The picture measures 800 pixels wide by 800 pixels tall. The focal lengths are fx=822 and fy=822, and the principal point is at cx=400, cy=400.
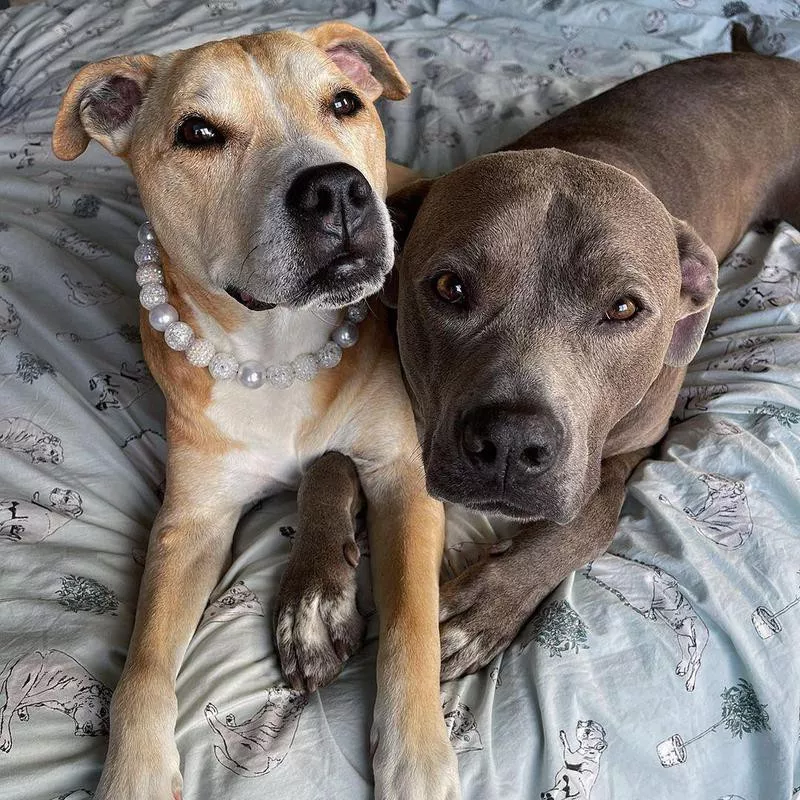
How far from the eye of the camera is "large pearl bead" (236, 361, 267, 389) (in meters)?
2.19

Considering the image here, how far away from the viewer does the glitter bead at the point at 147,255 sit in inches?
86.7

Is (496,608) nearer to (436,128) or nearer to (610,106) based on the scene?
(610,106)

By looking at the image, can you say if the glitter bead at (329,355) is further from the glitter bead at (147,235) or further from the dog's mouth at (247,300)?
the glitter bead at (147,235)

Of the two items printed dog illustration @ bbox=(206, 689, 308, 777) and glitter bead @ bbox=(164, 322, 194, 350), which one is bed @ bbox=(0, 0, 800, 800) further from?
glitter bead @ bbox=(164, 322, 194, 350)

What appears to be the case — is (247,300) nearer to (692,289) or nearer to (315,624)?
(315,624)

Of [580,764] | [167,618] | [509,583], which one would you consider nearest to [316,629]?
[167,618]

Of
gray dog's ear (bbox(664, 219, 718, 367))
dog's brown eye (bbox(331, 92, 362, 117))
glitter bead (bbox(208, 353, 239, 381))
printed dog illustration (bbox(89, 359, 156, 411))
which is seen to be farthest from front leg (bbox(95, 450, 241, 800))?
gray dog's ear (bbox(664, 219, 718, 367))

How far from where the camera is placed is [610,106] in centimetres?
291

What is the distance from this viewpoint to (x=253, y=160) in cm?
184

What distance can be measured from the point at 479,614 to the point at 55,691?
942 mm

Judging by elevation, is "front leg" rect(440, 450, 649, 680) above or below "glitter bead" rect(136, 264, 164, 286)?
below

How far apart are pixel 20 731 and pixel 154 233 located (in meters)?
1.23

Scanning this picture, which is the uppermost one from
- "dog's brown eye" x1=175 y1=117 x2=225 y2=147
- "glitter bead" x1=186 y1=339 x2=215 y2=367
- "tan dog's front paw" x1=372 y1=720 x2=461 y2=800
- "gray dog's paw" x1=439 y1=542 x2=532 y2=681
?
"dog's brown eye" x1=175 y1=117 x2=225 y2=147

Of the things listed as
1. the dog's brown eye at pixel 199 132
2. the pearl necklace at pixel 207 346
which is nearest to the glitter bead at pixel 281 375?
the pearl necklace at pixel 207 346
